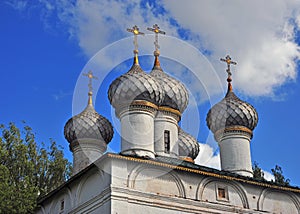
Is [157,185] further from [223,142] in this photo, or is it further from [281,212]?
[223,142]

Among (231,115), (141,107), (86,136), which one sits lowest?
(141,107)

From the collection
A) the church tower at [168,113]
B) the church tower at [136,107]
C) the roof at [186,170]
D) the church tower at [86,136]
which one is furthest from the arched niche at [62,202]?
the church tower at [86,136]

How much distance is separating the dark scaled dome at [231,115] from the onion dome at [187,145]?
1.00 meters

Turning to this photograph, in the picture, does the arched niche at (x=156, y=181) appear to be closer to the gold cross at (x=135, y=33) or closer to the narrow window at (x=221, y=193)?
the narrow window at (x=221, y=193)

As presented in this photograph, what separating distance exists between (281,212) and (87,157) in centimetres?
650

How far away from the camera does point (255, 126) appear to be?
1681 centimetres

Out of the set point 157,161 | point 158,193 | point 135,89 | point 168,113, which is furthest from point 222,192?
point 135,89

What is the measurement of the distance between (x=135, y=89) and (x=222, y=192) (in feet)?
12.6

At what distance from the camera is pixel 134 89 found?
49.0 feet

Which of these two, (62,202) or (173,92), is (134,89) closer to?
(173,92)

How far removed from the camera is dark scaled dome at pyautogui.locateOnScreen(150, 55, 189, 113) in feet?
52.2

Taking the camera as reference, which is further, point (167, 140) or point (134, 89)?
point (167, 140)

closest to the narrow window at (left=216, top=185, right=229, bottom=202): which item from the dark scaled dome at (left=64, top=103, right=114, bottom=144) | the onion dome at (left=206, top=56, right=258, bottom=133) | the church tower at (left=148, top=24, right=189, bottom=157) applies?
the church tower at (left=148, top=24, right=189, bottom=157)

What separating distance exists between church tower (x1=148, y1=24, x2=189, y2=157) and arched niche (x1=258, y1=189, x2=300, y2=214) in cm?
299
